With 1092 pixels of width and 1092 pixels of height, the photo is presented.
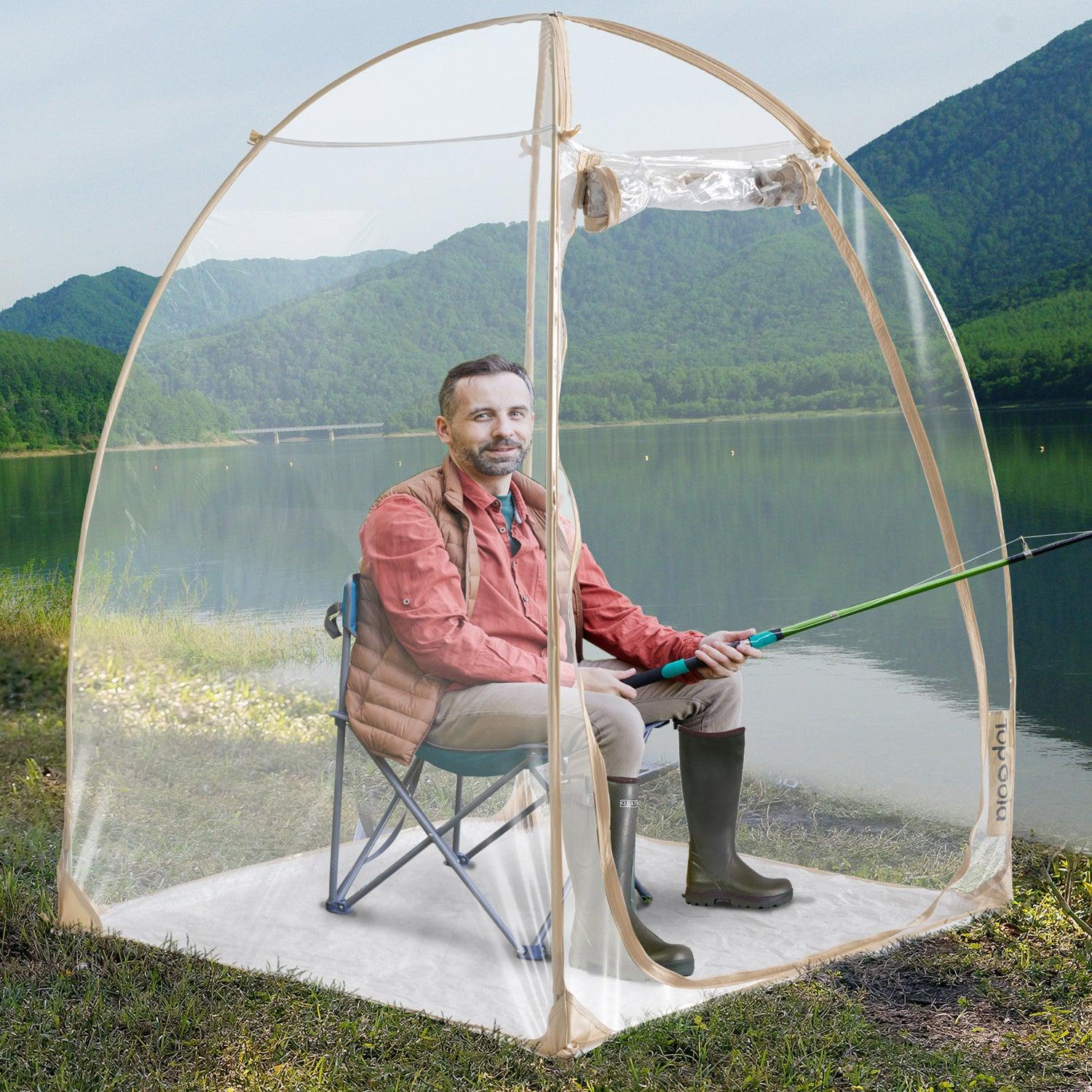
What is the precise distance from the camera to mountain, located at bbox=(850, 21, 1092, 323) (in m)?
15.8

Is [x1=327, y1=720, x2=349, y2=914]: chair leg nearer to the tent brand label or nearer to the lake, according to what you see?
the lake

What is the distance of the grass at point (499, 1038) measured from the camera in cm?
222

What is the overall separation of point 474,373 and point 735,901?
1429 millimetres

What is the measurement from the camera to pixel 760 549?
4152mm

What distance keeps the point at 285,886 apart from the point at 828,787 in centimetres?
217

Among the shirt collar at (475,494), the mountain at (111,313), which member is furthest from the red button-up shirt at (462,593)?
the mountain at (111,313)

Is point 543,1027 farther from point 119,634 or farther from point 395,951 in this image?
point 119,634

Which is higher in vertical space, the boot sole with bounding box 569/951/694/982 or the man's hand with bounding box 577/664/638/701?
the man's hand with bounding box 577/664/638/701

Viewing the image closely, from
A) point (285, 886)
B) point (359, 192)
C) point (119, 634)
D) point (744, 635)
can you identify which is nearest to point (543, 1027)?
point (285, 886)

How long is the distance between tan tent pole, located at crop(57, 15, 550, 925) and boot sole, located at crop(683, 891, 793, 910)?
56.9 inches

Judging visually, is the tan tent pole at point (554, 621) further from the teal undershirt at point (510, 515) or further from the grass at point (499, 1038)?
the grass at point (499, 1038)

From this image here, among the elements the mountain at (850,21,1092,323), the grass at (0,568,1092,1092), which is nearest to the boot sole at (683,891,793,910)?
the grass at (0,568,1092,1092)

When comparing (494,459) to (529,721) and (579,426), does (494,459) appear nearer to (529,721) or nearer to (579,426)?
(529,721)

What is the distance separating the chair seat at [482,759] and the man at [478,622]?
0.02 metres
